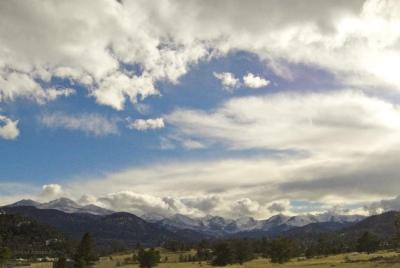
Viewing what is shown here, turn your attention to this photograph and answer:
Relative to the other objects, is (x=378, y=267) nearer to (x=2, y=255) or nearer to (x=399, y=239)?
(x=399, y=239)

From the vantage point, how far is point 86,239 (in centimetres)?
18675

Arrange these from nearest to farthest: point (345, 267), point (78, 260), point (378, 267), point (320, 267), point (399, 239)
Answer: point (378, 267), point (345, 267), point (320, 267), point (399, 239), point (78, 260)

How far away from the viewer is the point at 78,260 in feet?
598

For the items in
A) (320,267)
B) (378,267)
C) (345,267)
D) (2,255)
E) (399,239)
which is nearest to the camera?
(378,267)

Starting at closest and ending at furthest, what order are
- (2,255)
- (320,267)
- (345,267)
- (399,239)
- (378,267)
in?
(378,267) < (345,267) < (320,267) < (399,239) < (2,255)

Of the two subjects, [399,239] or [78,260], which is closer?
[399,239]

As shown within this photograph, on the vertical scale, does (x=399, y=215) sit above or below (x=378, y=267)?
above

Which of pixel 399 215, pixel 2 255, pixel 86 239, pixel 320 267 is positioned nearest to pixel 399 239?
pixel 399 215

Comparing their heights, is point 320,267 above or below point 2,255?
below

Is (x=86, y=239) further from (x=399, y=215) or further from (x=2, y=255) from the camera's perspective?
(x=399, y=215)

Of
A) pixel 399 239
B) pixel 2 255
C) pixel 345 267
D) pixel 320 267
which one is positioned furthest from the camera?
pixel 2 255

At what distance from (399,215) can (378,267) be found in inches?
2685

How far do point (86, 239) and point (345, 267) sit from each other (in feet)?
324

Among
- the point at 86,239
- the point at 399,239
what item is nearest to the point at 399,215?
the point at 399,239
